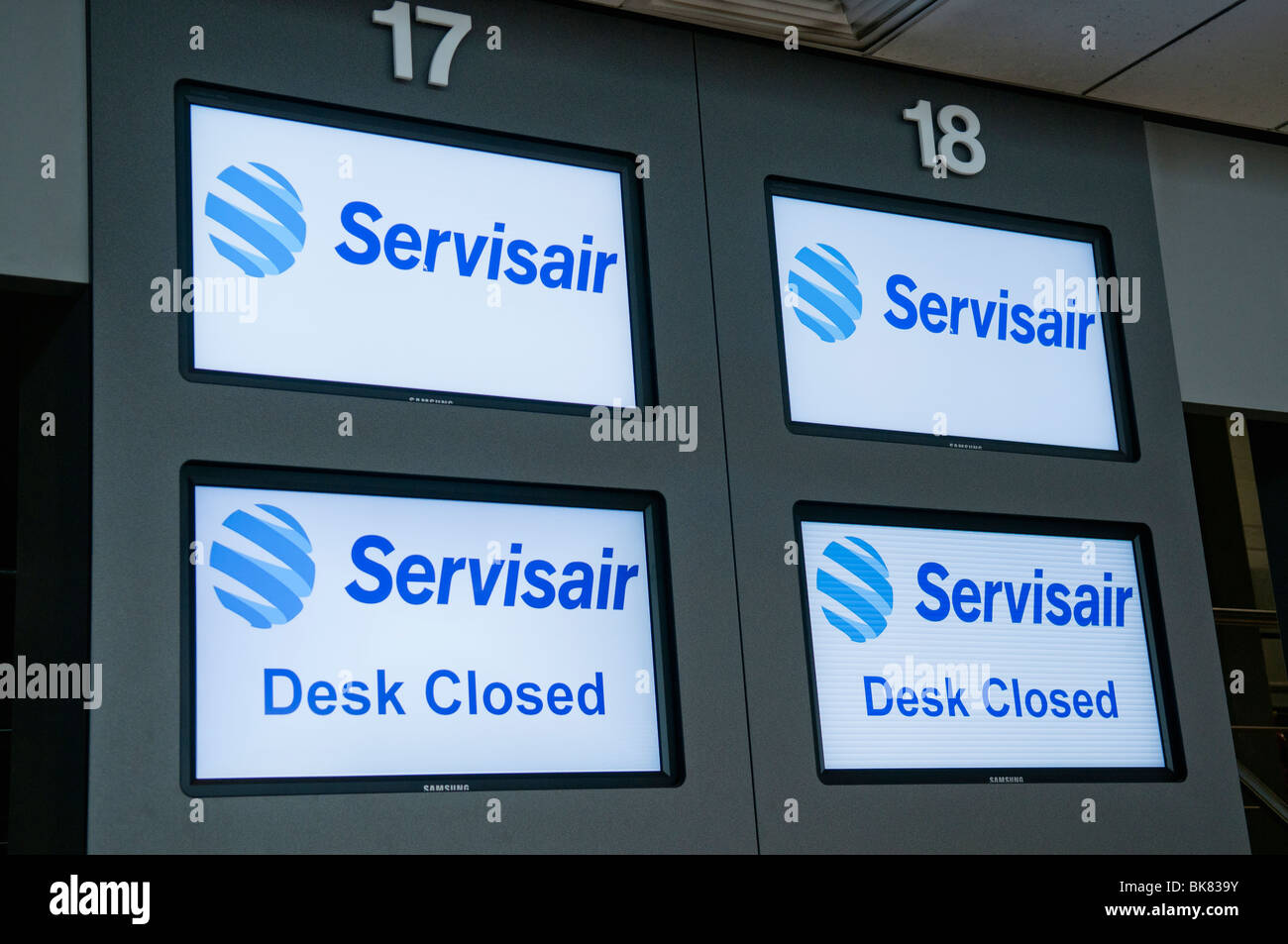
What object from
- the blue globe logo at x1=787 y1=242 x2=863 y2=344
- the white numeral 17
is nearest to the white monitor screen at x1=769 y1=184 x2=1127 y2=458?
the blue globe logo at x1=787 y1=242 x2=863 y2=344

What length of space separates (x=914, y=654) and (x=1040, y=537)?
42 centimetres

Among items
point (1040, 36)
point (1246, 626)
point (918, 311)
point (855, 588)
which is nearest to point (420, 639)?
point (855, 588)

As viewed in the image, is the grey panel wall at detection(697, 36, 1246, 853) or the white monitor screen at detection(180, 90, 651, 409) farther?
the grey panel wall at detection(697, 36, 1246, 853)

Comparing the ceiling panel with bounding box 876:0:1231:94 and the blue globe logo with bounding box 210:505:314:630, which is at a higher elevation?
the ceiling panel with bounding box 876:0:1231:94

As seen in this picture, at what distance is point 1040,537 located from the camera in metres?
3.01

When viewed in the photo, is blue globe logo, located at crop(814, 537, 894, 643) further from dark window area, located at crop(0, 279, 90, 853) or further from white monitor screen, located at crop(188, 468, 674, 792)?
dark window area, located at crop(0, 279, 90, 853)

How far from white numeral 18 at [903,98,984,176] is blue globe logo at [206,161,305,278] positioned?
135 cm

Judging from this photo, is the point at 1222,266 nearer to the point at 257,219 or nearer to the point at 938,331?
the point at 938,331

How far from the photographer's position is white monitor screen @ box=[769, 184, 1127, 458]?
2.90 m

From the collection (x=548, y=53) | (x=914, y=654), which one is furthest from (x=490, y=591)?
(x=548, y=53)

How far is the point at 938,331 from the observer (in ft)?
9.93

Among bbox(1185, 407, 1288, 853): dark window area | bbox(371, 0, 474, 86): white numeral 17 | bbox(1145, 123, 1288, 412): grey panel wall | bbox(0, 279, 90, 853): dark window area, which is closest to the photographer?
bbox(0, 279, 90, 853): dark window area

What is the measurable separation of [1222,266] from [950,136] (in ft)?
2.55

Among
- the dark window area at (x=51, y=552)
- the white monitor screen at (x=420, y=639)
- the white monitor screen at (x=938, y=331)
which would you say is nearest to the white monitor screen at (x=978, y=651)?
the white monitor screen at (x=938, y=331)
